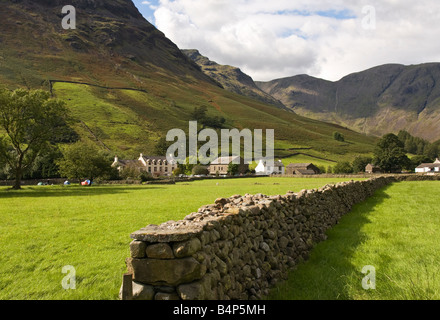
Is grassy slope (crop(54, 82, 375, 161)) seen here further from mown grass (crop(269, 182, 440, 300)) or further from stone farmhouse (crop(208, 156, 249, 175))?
mown grass (crop(269, 182, 440, 300))

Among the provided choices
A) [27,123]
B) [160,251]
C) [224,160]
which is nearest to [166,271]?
[160,251]

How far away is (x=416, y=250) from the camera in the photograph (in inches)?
369

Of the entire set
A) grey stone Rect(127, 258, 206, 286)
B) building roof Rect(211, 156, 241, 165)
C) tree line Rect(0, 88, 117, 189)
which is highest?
tree line Rect(0, 88, 117, 189)

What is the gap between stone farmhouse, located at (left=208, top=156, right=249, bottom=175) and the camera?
130 m

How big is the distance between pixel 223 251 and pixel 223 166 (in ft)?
412

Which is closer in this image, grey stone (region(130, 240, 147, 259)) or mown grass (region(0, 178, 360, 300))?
grey stone (region(130, 240, 147, 259))

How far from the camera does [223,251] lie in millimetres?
5945

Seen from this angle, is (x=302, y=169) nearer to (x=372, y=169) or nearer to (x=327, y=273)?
(x=372, y=169)

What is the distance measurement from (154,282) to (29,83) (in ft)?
629

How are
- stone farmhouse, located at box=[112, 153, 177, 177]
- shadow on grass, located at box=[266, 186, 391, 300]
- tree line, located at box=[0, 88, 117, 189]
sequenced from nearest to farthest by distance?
1. shadow on grass, located at box=[266, 186, 391, 300]
2. tree line, located at box=[0, 88, 117, 189]
3. stone farmhouse, located at box=[112, 153, 177, 177]

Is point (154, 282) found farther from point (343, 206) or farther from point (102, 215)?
point (343, 206)

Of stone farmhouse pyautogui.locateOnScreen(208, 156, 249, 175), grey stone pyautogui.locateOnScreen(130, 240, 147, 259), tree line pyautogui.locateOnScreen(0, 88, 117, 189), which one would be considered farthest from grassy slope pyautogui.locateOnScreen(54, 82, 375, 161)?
grey stone pyautogui.locateOnScreen(130, 240, 147, 259)
